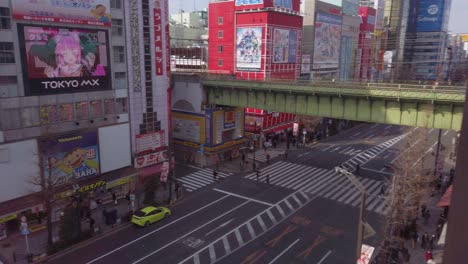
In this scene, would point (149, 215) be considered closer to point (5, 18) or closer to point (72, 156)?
point (72, 156)

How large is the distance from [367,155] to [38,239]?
4416 cm

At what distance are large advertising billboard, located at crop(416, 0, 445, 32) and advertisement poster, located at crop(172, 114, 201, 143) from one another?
12118 cm

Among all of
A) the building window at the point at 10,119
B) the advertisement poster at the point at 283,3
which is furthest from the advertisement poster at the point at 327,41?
the building window at the point at 10,119

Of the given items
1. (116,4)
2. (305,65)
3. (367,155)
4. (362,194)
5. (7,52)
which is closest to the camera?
(362,194)

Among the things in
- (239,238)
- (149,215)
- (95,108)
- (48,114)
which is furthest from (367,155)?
(48,114)

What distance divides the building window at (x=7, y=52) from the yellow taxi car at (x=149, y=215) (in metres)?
15.6

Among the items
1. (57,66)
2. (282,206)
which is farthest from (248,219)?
(57,66)

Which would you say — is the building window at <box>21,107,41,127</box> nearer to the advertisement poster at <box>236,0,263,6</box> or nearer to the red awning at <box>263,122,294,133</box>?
the red awning at <box>263,122,294,133</box>

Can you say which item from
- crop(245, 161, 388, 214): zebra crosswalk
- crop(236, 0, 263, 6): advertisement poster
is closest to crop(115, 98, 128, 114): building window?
crop(245, 161, 388, 214): zebra crosswalk

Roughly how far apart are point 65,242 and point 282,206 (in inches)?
735

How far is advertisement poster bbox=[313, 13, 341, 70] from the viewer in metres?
72.5

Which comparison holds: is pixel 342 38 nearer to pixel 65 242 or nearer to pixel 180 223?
pixel 180 223

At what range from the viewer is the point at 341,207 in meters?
33.5

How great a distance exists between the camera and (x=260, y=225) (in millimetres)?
29234
